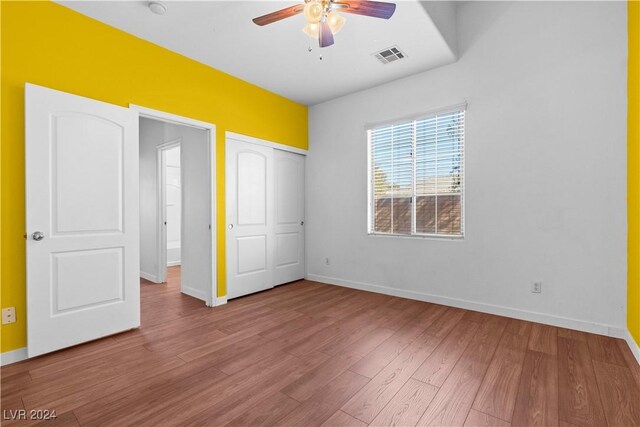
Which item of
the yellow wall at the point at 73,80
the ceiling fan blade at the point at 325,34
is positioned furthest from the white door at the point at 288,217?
the ceiling fan blade at the point at 325,34

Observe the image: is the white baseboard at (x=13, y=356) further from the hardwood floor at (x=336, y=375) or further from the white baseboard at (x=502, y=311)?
the white baseboard at (x=502, y=311)

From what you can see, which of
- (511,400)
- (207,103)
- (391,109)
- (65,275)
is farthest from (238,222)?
(511,400)

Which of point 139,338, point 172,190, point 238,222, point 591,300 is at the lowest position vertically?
point 139,338

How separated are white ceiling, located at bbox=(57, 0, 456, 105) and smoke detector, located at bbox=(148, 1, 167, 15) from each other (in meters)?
0.04

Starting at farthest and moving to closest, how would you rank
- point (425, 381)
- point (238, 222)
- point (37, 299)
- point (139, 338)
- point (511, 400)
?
point (238, 222), point (139, 338), point (37, 299), point (425, 381), point (511, 400)

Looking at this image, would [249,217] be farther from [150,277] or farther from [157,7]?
[157,7]

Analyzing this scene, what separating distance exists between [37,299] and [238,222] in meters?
2.10

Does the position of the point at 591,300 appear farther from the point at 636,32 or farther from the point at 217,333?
the point at 217,333

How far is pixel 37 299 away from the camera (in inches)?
92.1

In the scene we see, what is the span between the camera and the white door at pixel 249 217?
392 centimetres

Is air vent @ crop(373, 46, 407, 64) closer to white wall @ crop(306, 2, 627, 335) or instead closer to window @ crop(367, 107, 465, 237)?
white wall @ crop(306, 2, 627, 335)

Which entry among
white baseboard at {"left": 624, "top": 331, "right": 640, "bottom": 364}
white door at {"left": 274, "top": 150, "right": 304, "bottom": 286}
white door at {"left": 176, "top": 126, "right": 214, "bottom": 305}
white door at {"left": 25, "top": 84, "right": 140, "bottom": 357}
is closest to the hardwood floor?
white baseboard at {"left": 624, "top": 331, "right": 640, "bottom": 364}

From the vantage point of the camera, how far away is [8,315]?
2.28 meters

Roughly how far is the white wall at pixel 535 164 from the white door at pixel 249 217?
184 cm
